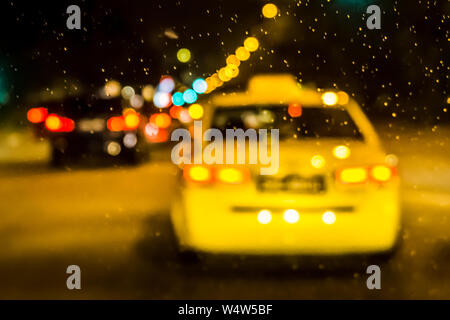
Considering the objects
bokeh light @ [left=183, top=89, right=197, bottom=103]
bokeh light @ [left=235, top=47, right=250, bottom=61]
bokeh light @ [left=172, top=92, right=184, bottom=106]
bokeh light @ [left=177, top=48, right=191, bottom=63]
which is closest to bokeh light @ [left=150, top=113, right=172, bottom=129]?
bokeh light @ [left=172, top=92, right=184, bottom=106]

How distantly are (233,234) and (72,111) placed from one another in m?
12.5

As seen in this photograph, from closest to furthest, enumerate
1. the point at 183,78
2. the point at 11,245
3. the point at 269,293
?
the point at 269,293 → the point at 11,245 → the point at 183,78

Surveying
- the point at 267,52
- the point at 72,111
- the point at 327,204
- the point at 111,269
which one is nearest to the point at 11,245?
the point at 111,269

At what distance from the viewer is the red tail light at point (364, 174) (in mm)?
7871

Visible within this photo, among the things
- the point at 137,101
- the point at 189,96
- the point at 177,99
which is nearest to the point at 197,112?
the point at 137,101

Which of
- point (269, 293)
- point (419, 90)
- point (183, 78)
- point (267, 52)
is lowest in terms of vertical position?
point (269, 293)

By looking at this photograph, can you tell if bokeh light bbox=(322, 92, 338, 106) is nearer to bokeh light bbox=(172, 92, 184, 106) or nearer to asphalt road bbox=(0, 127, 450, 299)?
asphalt road bbox=(0, 127, 450, 299)

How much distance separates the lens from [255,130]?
8.64 m

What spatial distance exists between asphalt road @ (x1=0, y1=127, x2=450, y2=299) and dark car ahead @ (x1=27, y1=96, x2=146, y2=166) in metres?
3.71

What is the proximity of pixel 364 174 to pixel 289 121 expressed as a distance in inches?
48.7

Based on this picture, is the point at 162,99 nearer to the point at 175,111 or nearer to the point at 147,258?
the point at 175,111

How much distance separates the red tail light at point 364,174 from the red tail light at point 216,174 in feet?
2.54

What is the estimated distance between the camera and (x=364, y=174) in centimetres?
795

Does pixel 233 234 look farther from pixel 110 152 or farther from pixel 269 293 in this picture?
pixel 110 152
